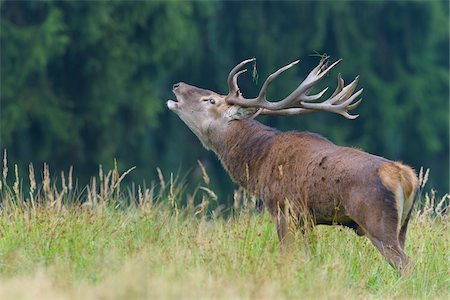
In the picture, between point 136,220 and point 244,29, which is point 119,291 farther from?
point 244,29

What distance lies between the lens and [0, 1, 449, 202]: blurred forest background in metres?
22.1

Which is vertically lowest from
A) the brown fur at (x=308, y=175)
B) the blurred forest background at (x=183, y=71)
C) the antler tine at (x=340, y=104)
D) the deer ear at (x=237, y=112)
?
the blurred forest background at (x=183, y=71)

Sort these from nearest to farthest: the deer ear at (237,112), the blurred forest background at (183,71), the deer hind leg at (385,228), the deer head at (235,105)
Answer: the deer hind leg at (385,228) → the deer head at (235,105) → the deer ear at (237,112) → the blurred forest background at (183,71)

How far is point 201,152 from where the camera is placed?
25.9 metres

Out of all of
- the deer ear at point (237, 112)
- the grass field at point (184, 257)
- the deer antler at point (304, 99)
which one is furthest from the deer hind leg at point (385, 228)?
the deer ear at point (237, 112)

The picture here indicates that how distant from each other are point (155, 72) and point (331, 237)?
15705 mm

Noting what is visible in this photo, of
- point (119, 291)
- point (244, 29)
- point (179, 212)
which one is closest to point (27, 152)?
point (244, 29)

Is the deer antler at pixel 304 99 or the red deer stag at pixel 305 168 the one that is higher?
the deer antler at pixel 304 99

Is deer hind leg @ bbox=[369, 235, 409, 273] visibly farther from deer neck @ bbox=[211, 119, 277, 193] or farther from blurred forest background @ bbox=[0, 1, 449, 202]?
blurred forest background @ bbox=[0, 1, 449, 202]

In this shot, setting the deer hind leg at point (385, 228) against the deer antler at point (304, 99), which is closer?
the deer hind leg at point (385, 228)

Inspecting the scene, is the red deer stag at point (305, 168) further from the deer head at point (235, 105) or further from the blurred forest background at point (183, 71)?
the blurred forest background at point (183, 71)

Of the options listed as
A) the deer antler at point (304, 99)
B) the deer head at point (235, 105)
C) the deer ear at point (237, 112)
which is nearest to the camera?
the deer antler at point (304, 99)

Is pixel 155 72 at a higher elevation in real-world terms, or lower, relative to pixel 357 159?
lower

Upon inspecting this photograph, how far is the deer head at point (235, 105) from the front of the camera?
962 centimetres
